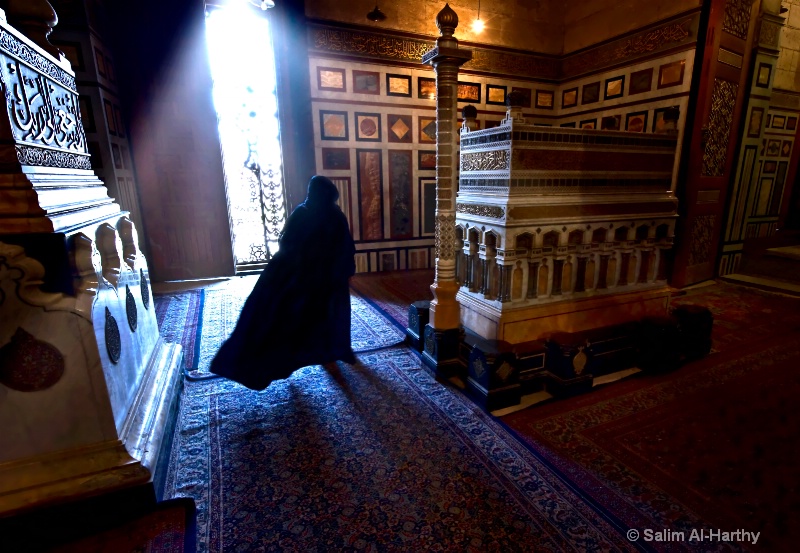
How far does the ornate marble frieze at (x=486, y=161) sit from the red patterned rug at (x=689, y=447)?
1756mm

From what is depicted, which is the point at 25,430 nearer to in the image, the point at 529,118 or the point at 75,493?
the point at 75,493

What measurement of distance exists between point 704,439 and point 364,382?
2158mm

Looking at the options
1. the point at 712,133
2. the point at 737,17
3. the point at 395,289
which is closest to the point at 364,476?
the point at 395,289

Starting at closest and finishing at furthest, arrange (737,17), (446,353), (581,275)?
1. (446,353)
2. (581,275)
3. (737,17)

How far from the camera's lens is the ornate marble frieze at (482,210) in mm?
3002

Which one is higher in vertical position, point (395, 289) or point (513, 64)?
point (513, 64)

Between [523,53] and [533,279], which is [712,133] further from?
[533,279]

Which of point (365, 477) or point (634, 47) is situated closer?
point (365, 477)

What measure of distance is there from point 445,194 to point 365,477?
210 cm

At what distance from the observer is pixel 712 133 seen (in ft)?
16.9

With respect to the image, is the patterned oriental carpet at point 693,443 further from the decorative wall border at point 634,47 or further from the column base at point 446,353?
the decorative wall border at point 634,47

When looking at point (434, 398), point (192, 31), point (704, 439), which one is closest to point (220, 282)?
point (192, 31)

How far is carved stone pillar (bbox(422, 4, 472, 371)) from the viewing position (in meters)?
3.02

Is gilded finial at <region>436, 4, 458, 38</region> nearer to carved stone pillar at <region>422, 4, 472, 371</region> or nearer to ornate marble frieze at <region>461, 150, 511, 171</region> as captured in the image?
carved stone pillar at <region>422, 4, 472, 371</region>
